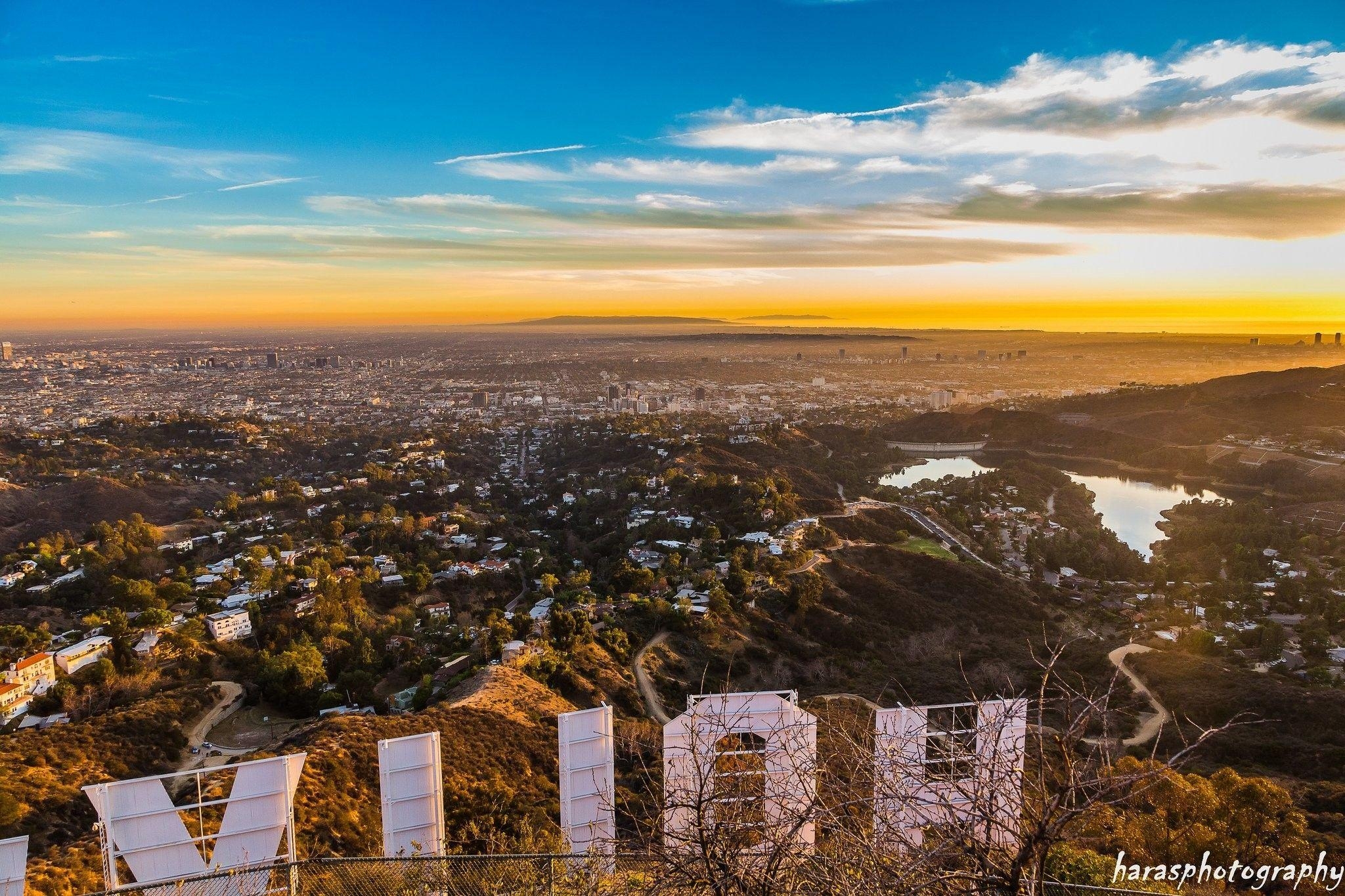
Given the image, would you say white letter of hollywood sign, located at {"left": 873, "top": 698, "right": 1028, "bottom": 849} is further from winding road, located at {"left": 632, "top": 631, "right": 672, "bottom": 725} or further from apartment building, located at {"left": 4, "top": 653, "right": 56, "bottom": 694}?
apartment building, located at {"left": 4, "top": 653, "right": 56, "bottom": 694}

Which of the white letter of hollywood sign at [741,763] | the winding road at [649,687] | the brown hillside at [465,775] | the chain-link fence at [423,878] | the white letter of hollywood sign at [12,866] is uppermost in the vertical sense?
the white letter of hollywood sign at [741,763]

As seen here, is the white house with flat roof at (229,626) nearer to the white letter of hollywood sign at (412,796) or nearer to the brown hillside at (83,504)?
the white letter of hollywood sign at (412,796)

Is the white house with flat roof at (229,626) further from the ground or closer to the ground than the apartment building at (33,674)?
closer to the ground

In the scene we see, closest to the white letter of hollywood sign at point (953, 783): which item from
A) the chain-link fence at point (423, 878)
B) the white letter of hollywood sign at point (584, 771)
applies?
the chain-link fence at point (423, 878)

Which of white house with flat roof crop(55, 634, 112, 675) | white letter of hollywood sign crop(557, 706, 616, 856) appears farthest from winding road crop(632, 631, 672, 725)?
white house with flat roof crop(55, 634, 112, 675)

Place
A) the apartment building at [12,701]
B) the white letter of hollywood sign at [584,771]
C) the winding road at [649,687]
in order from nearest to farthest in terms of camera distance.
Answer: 1. the white letter of hollywood sign at [584,771]
2. the apartment building at [12,701]
3. the winding road at [649,687]

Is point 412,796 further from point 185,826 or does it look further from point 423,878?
point 185,826

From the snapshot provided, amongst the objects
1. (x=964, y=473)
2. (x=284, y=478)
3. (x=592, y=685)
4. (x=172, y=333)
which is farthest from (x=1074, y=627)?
(x=172, y=333)
